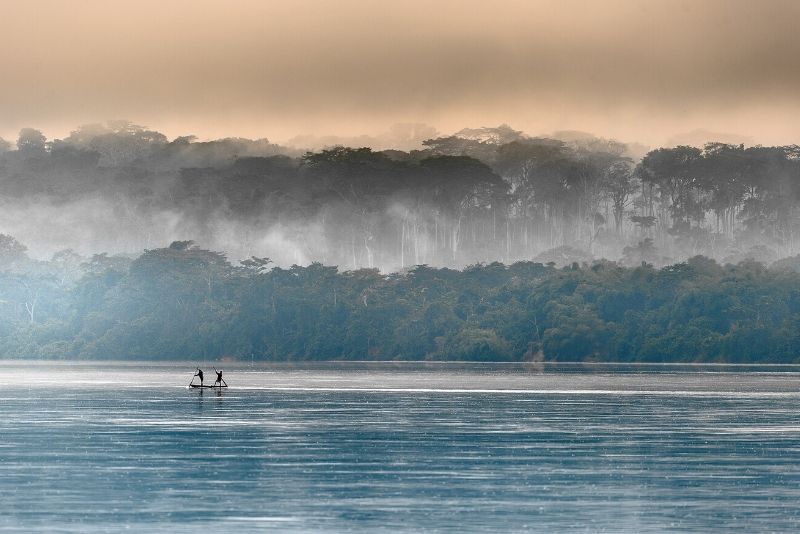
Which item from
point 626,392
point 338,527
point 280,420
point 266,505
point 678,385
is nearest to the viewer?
point 338,527

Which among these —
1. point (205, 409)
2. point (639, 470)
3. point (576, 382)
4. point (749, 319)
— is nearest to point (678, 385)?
point (576, 382)

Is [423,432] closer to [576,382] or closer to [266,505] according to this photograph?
[266,505]

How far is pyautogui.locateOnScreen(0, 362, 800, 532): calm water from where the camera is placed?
28.7 m

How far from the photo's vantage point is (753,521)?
92.8 ft

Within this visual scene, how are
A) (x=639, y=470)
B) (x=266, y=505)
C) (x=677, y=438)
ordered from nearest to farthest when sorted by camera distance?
(x=266, y=505)
(x=639, y=470)
(x=677, y=438)

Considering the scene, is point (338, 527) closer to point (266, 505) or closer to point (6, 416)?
point (266, 505)

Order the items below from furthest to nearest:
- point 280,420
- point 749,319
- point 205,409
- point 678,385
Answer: point 749,319, point 678,385, point 205,409, point 280,420

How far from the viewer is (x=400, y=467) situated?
38375 mm

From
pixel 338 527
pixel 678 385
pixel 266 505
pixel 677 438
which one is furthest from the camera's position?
pixel 678 385

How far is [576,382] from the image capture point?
359 feet

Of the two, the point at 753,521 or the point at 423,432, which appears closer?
the point at 753,521

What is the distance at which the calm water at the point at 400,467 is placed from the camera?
2869 centimetres

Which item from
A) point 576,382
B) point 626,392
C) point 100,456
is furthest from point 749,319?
point 100,456

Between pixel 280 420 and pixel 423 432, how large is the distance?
8.73 m
